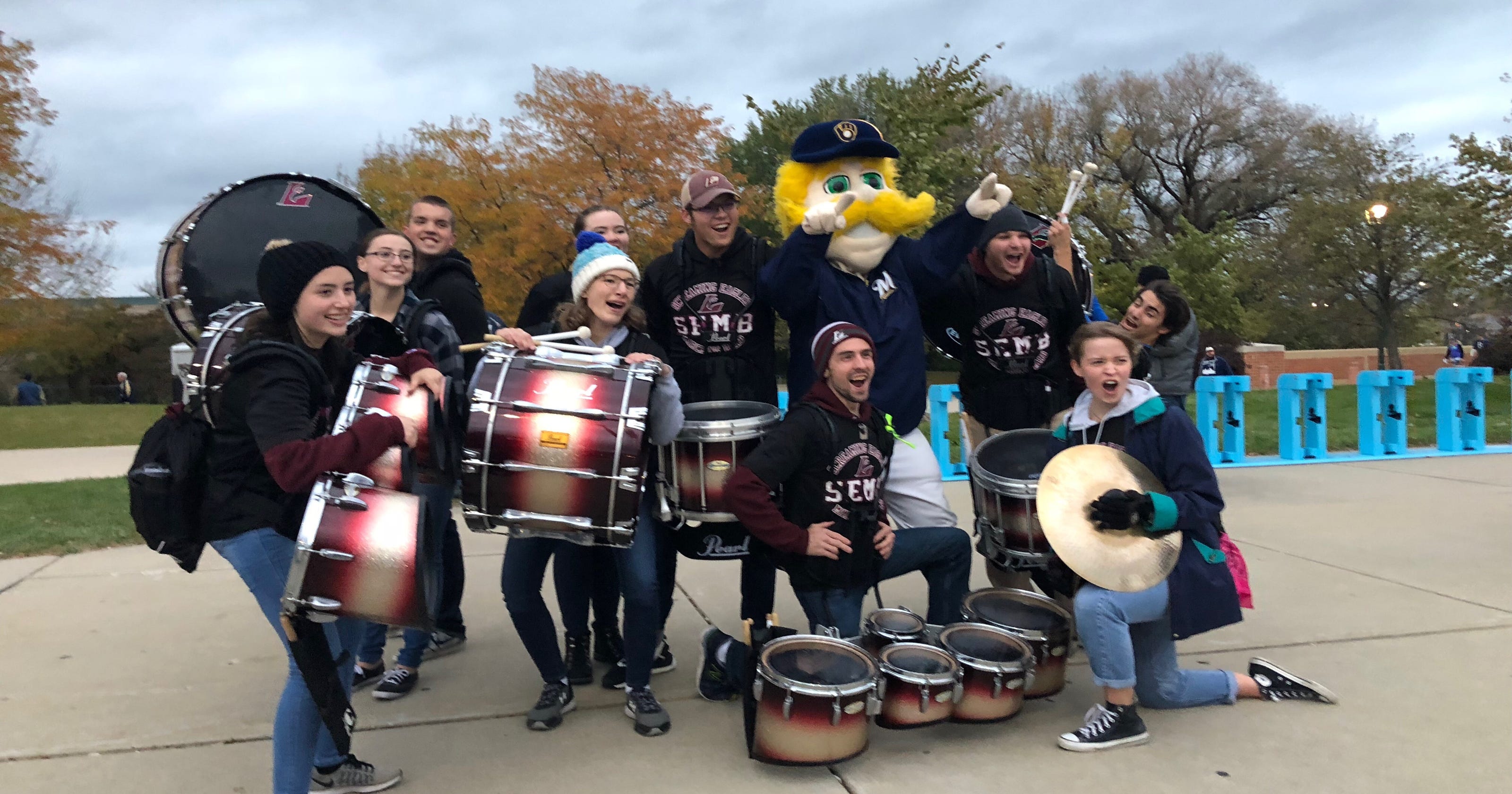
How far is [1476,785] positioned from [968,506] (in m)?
5.16

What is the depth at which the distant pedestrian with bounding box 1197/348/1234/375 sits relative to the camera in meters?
12.5

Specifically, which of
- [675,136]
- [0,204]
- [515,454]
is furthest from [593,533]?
[0,204]

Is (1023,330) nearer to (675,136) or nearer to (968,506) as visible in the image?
(968,506)

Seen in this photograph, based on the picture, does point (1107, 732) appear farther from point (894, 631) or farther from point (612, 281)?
point (612, 281)

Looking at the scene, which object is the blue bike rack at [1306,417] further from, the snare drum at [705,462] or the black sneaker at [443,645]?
the black sneaker at [443,645]

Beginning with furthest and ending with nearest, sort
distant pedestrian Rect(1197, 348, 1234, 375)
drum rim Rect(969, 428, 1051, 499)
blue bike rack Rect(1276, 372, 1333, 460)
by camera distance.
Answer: distant pedestrian Rect(1197, 348, 1234, 375) < blue bike rack Rect(1276, 372, 1333, 460) < drum rim Rect(969, 428, 1051, 499)

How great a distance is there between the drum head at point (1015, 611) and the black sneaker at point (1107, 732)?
0.35 m

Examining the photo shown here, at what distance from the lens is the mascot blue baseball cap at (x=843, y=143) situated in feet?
13.1

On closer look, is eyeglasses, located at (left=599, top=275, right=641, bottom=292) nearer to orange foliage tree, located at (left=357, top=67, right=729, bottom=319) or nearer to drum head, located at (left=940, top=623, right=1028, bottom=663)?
drum head, located at (left=940, top=623, right=1028, bottom=663)

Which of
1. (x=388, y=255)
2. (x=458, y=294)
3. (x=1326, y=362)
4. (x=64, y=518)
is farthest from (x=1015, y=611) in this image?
(x=1326, y=362)

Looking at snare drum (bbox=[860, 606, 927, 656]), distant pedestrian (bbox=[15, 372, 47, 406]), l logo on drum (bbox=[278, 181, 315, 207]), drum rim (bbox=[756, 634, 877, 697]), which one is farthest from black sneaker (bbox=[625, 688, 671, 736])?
distant pedestrian (bbox=[15, 372, 47, 406])

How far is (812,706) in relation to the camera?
307 cm

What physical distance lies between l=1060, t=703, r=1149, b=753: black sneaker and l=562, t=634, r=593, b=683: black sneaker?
6.19 feet

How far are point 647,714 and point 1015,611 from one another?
1428mm
